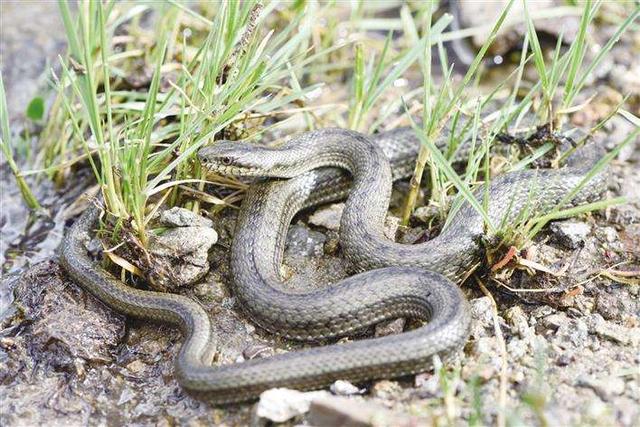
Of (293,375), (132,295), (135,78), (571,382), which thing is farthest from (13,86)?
(571,382)

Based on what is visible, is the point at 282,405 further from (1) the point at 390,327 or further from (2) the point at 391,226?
(2) the point at 391,226

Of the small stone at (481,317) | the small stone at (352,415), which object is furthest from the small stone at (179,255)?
the small stone at (481,317)

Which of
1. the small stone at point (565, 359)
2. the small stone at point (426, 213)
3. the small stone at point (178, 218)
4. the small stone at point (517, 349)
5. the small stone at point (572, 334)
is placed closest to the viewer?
the small stone at point (565, 359)

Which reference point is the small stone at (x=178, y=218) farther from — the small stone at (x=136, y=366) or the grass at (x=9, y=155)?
the grass at (x=9, y=155)

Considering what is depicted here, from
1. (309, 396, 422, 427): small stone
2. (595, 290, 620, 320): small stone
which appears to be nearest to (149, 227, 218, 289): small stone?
(309, 396, 422, 427): small stone

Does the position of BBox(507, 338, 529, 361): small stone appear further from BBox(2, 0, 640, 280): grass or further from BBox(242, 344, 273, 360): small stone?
BBox(242, 344, 273, 360): small stone

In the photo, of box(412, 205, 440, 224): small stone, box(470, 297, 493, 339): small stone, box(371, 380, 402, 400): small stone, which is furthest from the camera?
box(412, 205, 440, 224): small stone
